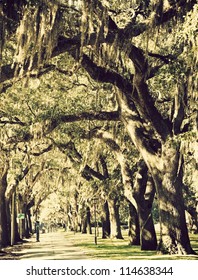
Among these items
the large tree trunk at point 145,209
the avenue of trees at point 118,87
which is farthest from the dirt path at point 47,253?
the large tree trunk at point 145,209

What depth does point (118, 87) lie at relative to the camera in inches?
629

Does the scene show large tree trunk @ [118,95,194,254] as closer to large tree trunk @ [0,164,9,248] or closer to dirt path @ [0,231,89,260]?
dirt path @ [0,231,89,260]

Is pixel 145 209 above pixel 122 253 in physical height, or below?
above

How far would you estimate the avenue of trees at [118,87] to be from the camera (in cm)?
1183

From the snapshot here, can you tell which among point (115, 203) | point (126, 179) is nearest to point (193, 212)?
point (115, 203)

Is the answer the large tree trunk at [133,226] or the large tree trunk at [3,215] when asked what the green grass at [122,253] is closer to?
the large tree trunk at [133,226]

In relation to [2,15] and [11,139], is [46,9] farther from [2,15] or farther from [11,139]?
[11,139]

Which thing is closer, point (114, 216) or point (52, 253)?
point (52, 253)

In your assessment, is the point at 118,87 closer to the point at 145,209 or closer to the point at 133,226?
the point at 145,209

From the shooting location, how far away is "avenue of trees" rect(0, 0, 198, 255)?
11.8 m

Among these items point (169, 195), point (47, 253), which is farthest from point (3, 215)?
point (169, 195)

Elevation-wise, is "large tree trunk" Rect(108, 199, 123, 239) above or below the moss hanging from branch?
below

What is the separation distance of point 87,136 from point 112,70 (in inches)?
172

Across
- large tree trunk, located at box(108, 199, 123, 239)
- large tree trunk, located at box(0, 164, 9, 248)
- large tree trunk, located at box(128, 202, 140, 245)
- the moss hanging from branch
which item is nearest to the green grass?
large tree trunk, located at box(128, 202, 140, 245)
